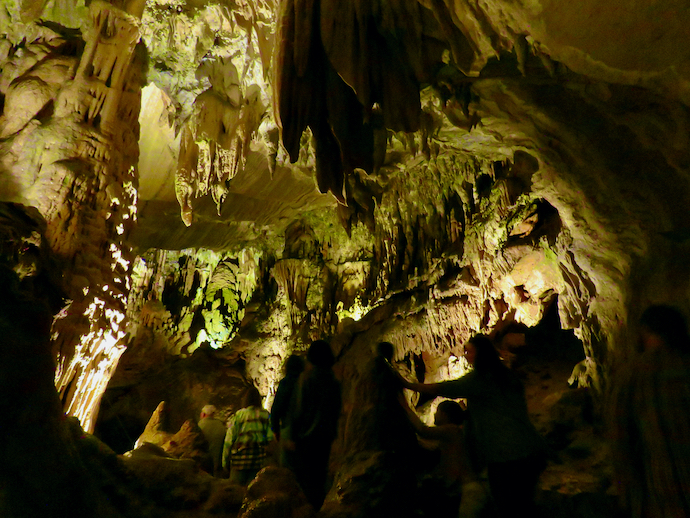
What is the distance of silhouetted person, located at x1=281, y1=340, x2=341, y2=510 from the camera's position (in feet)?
10.5

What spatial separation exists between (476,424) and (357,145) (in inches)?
98.7

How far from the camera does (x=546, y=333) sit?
32.4 ft

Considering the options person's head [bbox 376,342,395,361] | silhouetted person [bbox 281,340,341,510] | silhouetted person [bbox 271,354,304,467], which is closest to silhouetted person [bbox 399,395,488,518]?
person's head [bbox 376,342,395,361]

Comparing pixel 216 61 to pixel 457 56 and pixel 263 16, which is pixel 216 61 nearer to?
pixel 263 16

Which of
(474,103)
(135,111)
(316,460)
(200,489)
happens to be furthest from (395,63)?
(135,111)

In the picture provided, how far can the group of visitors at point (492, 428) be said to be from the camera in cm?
176

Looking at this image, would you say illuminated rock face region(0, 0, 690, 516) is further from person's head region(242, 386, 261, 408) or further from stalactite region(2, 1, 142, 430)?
person's head region(242, 386, 261, 408)

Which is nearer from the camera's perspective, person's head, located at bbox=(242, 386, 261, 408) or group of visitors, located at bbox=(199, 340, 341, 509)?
group of visitors, located at bbox=(199, 340, 341, 509)

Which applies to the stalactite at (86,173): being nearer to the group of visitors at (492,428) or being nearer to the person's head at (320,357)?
the group of visitors at (492,428)

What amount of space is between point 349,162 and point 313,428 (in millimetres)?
2114

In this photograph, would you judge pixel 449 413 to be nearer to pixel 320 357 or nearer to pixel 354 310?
pixel 320 357

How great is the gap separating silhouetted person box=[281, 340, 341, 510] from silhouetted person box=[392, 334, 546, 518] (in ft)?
3.40

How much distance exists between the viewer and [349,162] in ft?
13.2

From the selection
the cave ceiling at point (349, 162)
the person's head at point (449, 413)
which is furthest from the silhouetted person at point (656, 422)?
the person's head at point (449, 413)
